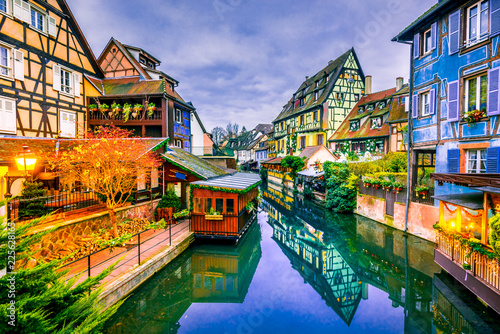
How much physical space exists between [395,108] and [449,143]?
1383 centimetres

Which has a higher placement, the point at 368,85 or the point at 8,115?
the point at 368,85

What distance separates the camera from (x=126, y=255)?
229 inches

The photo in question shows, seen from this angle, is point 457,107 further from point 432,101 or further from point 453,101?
point 432,101

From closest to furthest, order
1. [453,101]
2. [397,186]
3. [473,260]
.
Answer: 1. [473,260]
2. [453,101]
3. [397,186]

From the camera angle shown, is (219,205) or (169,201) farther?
(169,201)

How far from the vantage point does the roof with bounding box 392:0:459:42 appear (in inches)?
427

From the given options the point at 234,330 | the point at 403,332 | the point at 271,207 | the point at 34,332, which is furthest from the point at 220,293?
the point at 271,207

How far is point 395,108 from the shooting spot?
23188 millimetres

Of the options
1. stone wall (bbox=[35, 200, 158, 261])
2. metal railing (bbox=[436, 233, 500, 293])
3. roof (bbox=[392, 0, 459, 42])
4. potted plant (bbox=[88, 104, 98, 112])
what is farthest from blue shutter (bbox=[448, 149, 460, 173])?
potted plant (bbox=[88, 104, 98, 112])

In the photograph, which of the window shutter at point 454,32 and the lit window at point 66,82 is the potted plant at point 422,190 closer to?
the window shutter at point 454,32

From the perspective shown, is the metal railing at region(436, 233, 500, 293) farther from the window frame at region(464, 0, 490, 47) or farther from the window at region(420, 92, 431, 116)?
the window frame at region(464, 0, 490, 47)

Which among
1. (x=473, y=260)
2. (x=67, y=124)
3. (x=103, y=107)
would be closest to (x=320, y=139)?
(x=103, y=107)

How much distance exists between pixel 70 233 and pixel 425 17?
56.4 feet

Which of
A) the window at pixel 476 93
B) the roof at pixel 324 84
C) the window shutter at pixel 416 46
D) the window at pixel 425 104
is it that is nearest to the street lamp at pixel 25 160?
the window at pixel 476 93
